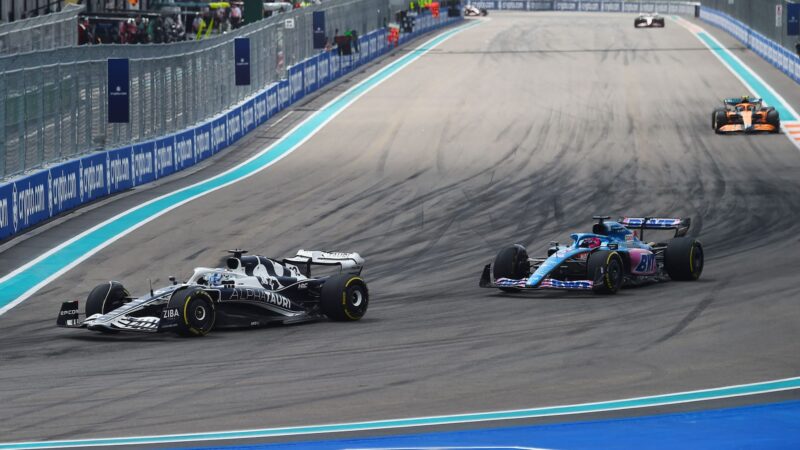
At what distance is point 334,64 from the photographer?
5069 cm

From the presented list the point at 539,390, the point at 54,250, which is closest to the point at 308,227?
the point at 54,250

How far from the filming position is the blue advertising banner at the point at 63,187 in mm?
23984

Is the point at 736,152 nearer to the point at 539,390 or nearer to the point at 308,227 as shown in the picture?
the point at 308,227

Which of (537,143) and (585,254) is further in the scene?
(537,143)

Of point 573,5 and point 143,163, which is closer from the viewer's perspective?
point 143,163

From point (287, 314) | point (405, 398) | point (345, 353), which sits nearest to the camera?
point (405, 398)

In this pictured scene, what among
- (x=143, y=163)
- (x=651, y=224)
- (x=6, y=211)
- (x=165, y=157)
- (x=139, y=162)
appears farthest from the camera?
(x=165, y=157)

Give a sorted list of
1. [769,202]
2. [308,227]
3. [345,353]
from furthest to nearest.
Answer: [769,202] → [308,227] → [345,353]

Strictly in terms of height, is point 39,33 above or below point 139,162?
above

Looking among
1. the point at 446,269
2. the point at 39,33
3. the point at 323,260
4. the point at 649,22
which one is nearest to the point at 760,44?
the point at 649,22

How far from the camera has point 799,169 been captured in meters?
30.8

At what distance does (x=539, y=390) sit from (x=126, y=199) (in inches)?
659

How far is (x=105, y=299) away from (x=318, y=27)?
3482 cm

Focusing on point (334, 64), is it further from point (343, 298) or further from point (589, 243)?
point (343, 298)
